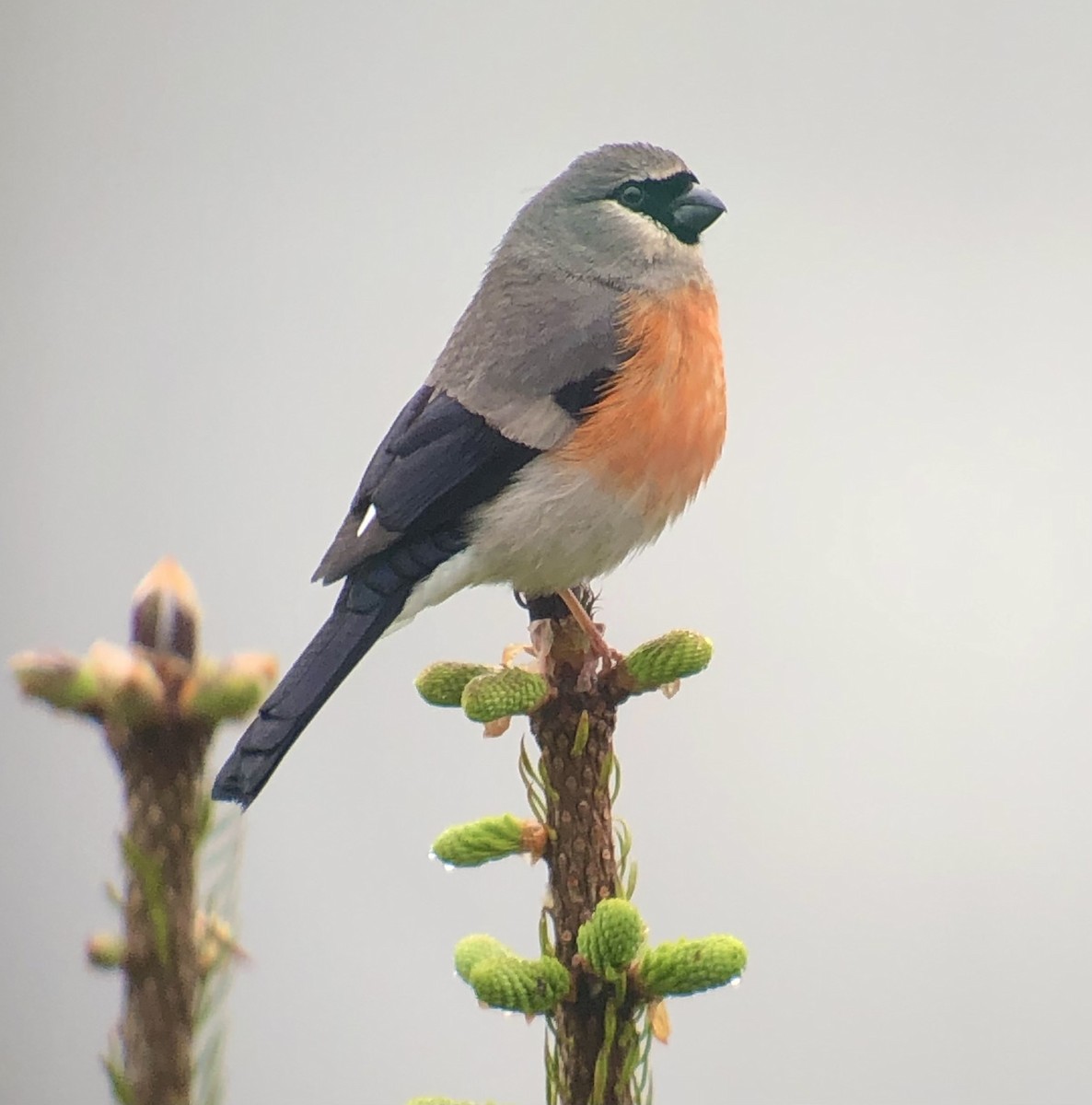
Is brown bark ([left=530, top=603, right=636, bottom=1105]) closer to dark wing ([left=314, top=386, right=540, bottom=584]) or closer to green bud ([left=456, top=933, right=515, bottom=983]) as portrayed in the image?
green bud ([left=456, top=933, right=515, bottom=983])

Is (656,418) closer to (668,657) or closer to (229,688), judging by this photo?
(668,657)

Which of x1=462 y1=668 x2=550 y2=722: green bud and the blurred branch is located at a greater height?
x1=462 y1=668 x2=550 y2=722: green bud

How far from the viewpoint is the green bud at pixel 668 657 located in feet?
2.65

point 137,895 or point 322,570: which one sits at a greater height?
point 322,570

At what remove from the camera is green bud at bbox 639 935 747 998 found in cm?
70

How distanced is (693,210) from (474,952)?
772 millimetres

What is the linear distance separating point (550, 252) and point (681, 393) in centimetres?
21

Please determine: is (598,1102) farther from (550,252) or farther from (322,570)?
(550,252)

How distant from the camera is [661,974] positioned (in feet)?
2.35

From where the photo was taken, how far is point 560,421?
1.11m

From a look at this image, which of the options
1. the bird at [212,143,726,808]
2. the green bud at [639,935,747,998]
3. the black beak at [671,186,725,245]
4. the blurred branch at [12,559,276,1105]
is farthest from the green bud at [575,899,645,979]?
the black beak at [671,186,725,245]

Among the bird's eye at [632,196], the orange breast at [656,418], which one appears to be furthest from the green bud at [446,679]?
the bird's eye at [632,196]

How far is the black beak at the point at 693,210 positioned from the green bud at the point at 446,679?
22.2 inches

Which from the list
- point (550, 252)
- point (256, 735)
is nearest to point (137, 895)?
point (256, 735)
